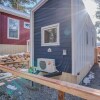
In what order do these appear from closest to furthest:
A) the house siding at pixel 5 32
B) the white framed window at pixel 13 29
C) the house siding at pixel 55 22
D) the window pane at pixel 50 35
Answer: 1. the house siding at pixel 55 22
2. the window pane at pixel 50 35
3. the house siding at pixel 5 32
4. the white framed window at pixel 13 29

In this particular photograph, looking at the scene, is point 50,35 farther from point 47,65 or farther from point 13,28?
point 13,28

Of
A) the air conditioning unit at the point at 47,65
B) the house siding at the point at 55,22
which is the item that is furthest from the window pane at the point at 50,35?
the air conditioning unit at the point at 47,65

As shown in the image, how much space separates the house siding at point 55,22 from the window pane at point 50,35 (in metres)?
0.27

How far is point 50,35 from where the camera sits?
593cm

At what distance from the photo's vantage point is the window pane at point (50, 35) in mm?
5754

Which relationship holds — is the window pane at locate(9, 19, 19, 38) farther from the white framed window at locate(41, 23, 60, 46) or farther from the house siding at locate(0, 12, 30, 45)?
the white framed window at locate(41, 23, 60, 46)

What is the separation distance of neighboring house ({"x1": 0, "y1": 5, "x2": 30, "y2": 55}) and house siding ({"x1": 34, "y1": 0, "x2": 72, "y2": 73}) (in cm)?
494

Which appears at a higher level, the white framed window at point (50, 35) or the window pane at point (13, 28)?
the window pane at point (13, 28)

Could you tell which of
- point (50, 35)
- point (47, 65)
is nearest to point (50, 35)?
point (50, 35)

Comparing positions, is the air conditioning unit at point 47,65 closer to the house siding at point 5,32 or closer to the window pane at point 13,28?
the house siding at point 5,32

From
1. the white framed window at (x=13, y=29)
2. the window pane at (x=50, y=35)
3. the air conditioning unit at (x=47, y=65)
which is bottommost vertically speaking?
the air conditioning unit at (x=47, y=65)

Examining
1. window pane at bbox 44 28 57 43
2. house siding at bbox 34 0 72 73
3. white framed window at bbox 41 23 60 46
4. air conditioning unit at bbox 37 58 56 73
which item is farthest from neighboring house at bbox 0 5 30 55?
air conditioning unit at bbox 37 58 56 73

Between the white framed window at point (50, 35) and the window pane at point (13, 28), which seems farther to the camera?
the window pane at point (13, 28)

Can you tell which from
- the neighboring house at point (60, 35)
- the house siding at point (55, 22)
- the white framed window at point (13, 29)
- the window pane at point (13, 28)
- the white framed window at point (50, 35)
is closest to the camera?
the neighboring house at point (60, 35)
